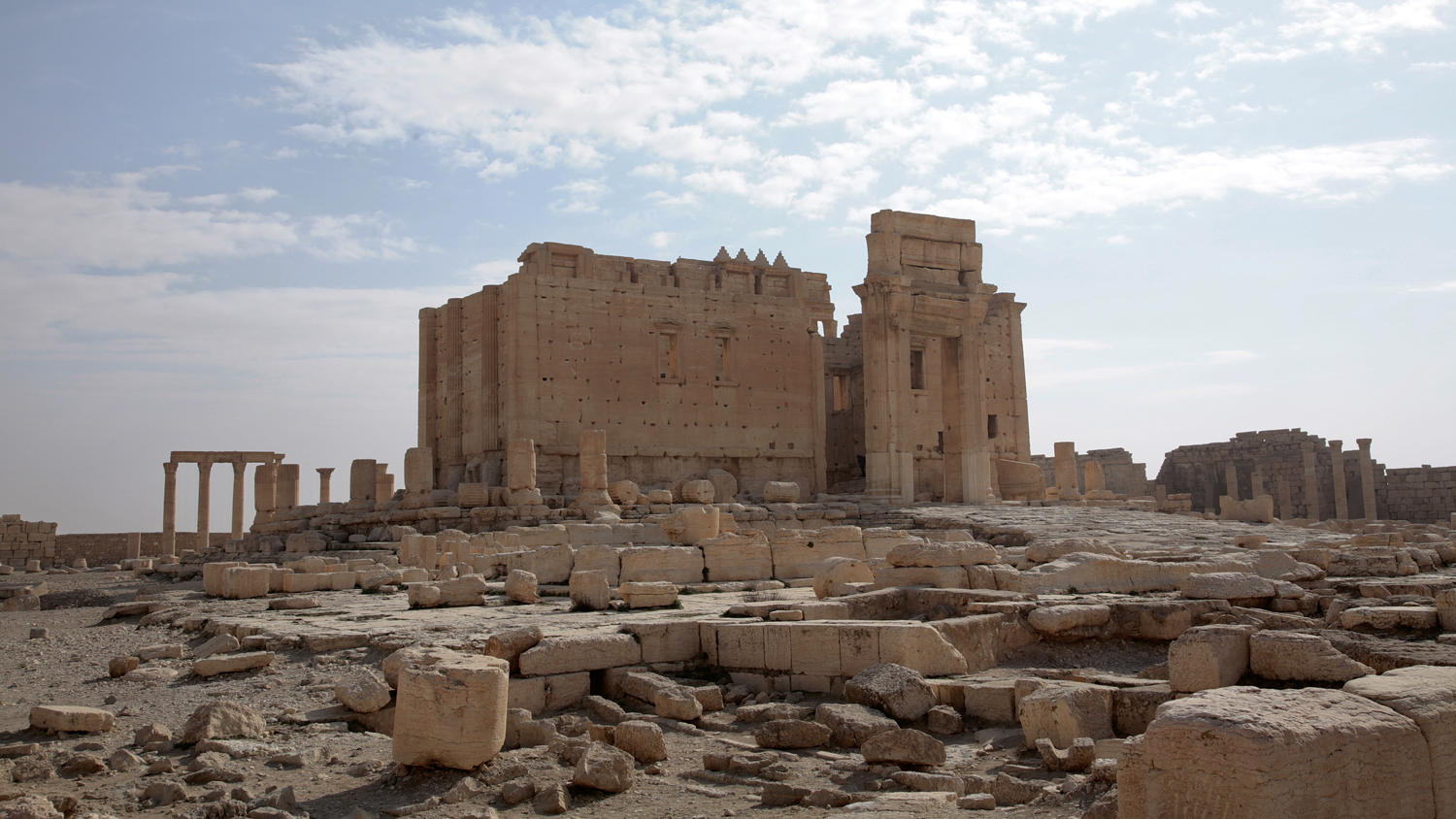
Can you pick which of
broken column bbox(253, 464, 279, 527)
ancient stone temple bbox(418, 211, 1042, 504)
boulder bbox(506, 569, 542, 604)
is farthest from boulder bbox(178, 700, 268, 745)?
broken column bbox(253, 464, 279, 527)

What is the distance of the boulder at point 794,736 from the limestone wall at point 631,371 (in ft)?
56.2

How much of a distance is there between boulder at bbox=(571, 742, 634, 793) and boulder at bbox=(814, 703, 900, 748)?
1467mm

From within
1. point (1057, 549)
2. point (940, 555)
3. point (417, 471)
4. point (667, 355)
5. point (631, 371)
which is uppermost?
point (667, 355)

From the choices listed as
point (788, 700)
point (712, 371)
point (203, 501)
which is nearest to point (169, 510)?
point (203, 501)

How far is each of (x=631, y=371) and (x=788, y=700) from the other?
1844 centimetres

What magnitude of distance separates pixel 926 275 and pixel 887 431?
4.35 m

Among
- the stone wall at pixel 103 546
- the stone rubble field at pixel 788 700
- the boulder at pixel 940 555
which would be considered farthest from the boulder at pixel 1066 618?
the stone wall at pixel 103 546

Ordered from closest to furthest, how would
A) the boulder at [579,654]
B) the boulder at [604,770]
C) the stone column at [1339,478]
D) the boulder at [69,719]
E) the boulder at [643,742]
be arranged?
the boulder at [604,770] → the boulder at [643,742] → the boulder at [69,719] → the boulder at [579,654] → the stone column at [1339,478]

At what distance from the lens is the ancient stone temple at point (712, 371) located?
81.9 ft

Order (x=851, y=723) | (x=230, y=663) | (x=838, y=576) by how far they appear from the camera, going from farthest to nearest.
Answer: (x=838, y=576), (x=230, y=663), (x=851, y=723)

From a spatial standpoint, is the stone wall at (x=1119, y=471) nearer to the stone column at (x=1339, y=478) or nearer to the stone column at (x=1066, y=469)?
the stone column at (x=1339, y=478)

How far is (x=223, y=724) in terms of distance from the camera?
264 inches

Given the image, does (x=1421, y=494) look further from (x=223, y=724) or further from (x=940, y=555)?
(x=223, y=724)

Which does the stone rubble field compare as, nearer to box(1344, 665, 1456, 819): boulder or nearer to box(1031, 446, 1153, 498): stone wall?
box(1344, 665, 1456, 819): boulder
